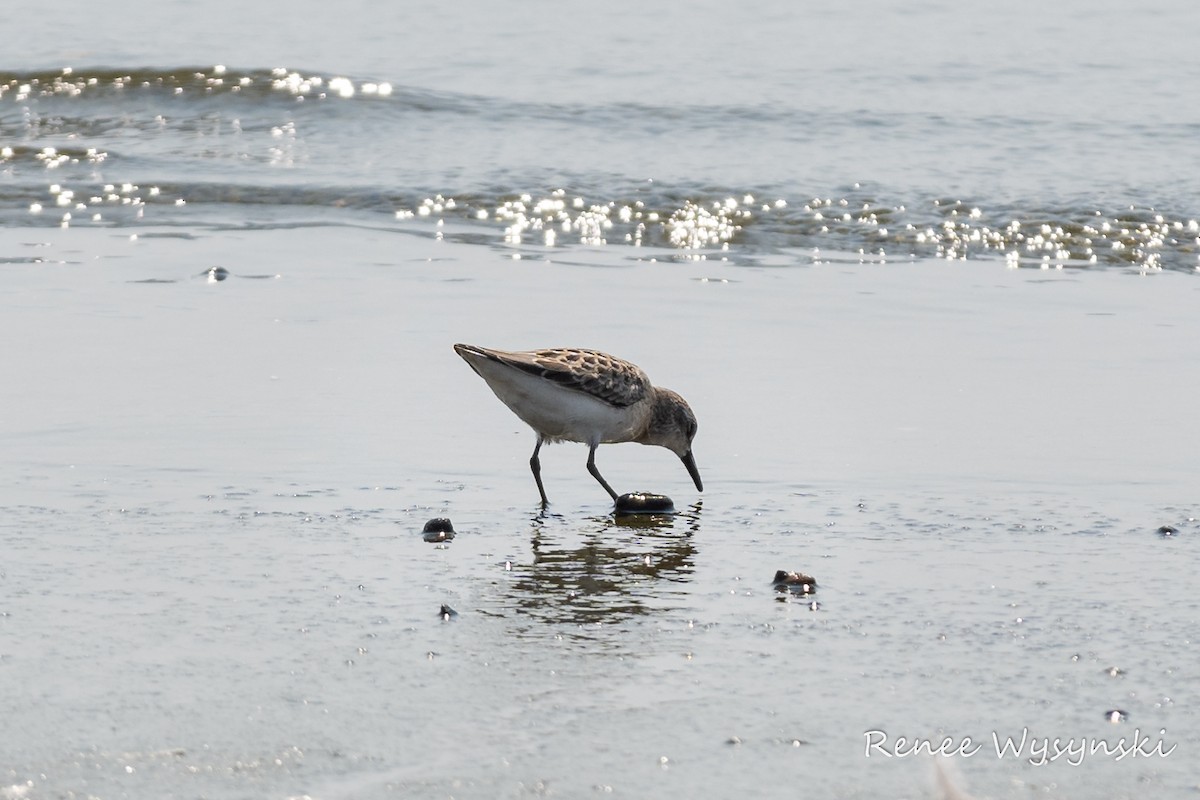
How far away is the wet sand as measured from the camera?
3607mm

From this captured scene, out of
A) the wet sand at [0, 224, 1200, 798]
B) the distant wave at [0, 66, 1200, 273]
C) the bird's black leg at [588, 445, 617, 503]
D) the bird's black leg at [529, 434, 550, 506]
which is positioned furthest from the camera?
the distant wave at [0, 66, 1200, 273]

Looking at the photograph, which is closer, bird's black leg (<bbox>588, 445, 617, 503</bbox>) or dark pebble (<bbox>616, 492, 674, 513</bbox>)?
dark pebble (<bbox>616, 492, 674, 513</bbox>)

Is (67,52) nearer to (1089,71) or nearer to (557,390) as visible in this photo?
(1089,71)

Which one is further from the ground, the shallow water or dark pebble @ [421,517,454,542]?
the shallow water

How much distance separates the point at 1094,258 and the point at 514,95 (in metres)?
6.79

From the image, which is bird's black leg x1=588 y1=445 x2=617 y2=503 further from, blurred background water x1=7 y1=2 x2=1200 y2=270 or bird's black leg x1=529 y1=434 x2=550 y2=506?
blurred background water x1=7 y1=2 x2=1200 y2=270

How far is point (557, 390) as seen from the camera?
6352mm

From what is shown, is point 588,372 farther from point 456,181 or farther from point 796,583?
point 456,181

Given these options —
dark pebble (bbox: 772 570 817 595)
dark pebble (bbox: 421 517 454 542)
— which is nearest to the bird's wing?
dark pebble (bbox: 421 517 454 542)

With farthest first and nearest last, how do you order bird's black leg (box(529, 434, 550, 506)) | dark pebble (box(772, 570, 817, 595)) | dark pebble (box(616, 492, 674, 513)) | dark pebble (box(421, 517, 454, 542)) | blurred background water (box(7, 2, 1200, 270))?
blurred background water (box(7, 2, 1200, 270)) → bird's black leg (box(529, 434, 550, 506)) → dark pebble (box(616, 492, 674, 513)) → dark pebble (box(421, 517, 454, 542)) → dark pebble (box(772, 570, 817, 595))

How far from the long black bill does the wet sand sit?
0.26ft

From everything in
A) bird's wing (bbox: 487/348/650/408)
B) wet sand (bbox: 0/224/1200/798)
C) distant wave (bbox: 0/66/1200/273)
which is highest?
distant wave (bbox: 0/66/1200/273)

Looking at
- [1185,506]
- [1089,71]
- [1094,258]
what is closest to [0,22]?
[1089,71]

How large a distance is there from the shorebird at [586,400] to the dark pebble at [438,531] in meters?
0.76
